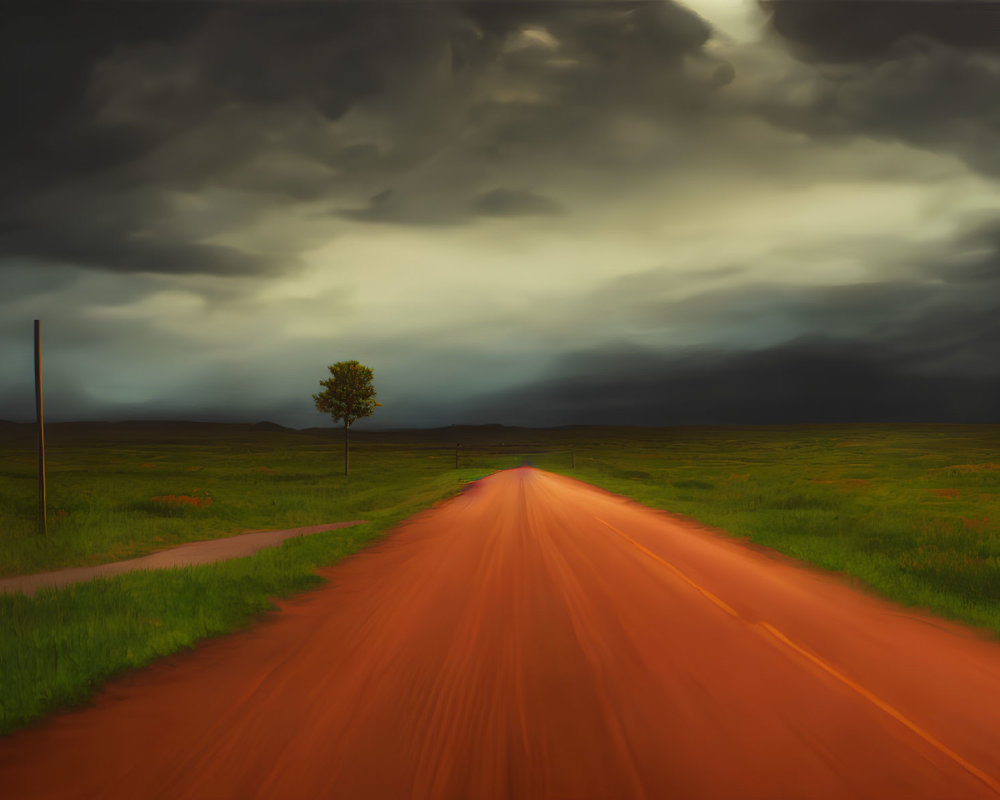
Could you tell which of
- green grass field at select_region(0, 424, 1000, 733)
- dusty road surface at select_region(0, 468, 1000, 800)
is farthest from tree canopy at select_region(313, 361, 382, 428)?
dusty road surface at select_region(0, 468, 1000, 800)

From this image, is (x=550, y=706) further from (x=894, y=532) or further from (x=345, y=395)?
(x=345, y=395)

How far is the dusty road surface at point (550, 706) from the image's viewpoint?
154 inches

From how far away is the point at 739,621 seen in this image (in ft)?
24.5

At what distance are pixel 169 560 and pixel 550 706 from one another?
1445 cm

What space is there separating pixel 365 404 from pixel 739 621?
47372 mm

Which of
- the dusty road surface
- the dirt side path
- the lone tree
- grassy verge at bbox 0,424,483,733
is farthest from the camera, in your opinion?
the lone tree

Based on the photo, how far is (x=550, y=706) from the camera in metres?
4.96

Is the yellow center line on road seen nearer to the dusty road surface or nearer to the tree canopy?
the dusty road surface

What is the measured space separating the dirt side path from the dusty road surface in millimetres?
7215

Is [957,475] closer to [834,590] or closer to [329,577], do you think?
[834,590]

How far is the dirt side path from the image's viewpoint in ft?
42.2

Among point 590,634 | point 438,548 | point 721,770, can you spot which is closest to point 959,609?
point 590,634

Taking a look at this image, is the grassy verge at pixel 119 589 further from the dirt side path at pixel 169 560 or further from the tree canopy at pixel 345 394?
the tree canopy at pixel 345 394

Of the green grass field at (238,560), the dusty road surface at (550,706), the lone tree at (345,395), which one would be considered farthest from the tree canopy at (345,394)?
the dusty road surface at (550,706)
